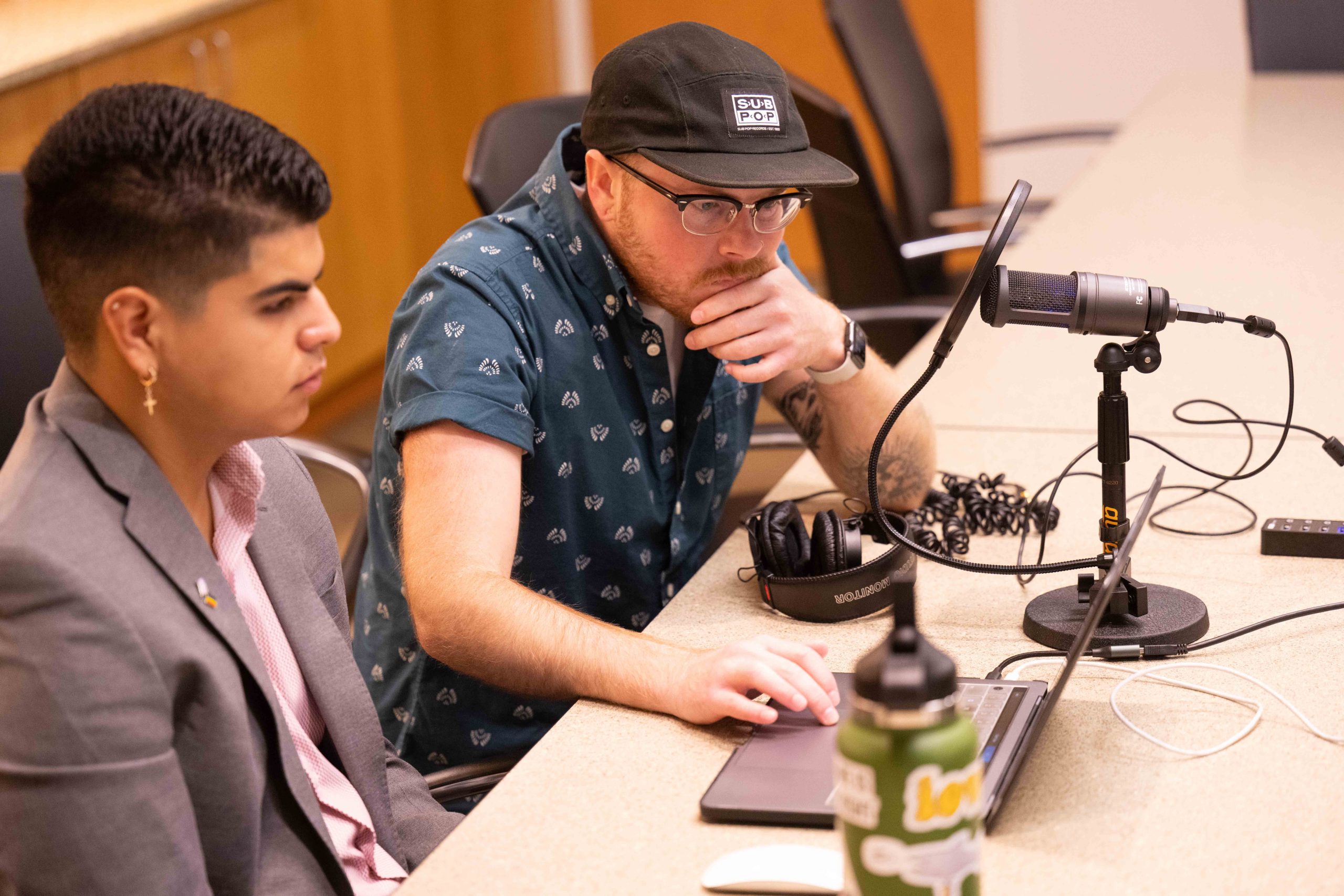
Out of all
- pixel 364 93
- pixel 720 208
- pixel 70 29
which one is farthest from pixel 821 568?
pixel 364 93

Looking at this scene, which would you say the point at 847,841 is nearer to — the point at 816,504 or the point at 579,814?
the point at 579,814

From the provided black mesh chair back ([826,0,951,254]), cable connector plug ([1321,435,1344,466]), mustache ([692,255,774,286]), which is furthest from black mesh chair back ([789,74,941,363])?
cable connector plug ([1321,435,1344,466])

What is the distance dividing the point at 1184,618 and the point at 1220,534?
264mm

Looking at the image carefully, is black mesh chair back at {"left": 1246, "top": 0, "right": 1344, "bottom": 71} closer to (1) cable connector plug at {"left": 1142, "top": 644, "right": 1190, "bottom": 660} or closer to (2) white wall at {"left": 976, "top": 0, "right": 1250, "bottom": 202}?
(2) white wall at {"left": 976, "top": 0, "right": 1250, "bottom": 202}

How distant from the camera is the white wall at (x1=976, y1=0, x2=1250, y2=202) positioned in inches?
196

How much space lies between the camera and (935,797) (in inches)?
26.5

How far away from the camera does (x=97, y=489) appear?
93cm

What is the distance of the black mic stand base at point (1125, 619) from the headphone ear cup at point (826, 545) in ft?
0.61

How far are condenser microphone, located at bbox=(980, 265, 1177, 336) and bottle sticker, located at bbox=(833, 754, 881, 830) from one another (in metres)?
0.56

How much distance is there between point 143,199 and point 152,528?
0.23m

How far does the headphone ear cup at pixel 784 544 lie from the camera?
1332 millimetres

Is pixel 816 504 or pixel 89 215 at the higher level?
pixel 89 215

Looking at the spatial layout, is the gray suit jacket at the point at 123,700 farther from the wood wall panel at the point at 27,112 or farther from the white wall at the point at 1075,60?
the white wall at the point at 1075,60

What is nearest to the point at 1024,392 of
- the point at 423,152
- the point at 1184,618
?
the point at 1184,618
